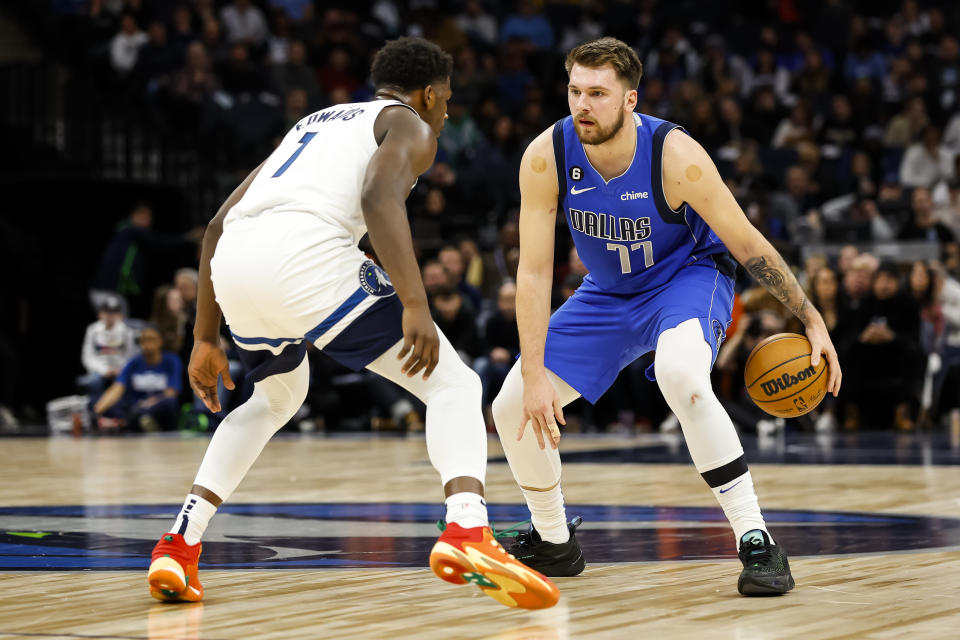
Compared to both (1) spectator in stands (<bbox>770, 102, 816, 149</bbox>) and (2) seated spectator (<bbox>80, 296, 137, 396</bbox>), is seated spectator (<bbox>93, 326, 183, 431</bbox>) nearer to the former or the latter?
(2) seated spectator (<bbox>80, 296, 137, 396</bbox>)

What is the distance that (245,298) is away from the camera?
141 inches

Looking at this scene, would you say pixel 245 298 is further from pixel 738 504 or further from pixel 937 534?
pixel 937 534

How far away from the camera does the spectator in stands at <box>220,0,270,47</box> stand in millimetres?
16047

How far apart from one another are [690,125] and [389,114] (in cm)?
1119

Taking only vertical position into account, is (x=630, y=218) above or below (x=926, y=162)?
below

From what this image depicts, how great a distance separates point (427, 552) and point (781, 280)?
1441 mm

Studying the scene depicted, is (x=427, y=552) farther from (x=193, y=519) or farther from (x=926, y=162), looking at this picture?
(x=926, y=162)

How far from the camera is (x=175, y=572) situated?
11.6ft

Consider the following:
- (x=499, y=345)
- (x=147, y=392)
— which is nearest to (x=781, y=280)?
(x=499, y=345)

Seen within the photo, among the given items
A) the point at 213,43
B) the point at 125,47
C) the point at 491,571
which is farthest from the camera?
the point at 213,43

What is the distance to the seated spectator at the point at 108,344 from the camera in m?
12.6

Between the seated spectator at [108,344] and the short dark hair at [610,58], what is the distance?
9397 millimetres

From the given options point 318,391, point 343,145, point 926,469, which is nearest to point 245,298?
point 343,145

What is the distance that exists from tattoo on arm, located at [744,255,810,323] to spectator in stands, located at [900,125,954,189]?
10.3m
